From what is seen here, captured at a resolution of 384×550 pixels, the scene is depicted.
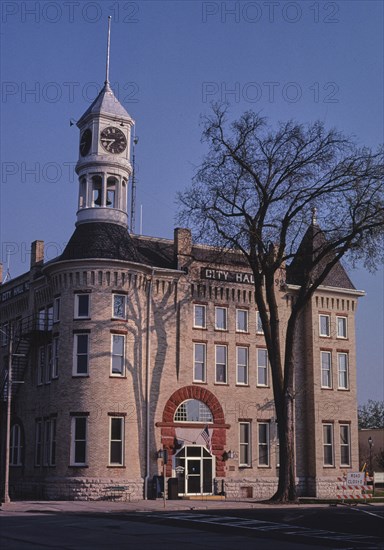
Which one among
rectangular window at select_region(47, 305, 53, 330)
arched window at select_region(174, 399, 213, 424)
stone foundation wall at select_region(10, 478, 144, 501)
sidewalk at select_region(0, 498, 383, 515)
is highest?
rectangular window at select_region(47, 305, 53, 330)

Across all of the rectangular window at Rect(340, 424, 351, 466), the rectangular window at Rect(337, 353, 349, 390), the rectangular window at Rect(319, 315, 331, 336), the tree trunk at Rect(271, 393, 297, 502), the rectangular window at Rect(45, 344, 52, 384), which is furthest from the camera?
the rectangular window at Rect(337, 353, 349, 390)

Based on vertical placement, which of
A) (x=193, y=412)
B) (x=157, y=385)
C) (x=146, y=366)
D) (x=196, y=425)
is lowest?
(x=196, y=425)

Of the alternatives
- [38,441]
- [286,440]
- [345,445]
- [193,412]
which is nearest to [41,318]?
[38,441]

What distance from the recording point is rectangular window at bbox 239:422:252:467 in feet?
156

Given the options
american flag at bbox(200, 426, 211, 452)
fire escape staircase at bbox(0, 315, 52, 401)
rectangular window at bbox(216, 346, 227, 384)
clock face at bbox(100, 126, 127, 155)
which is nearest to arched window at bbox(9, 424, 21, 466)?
fire escape staircase at bbox(0, 315, 52, 401)

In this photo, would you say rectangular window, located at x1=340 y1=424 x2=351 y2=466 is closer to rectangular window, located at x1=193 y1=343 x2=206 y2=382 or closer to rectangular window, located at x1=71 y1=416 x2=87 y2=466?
rectangular window, located at x1=193 y1=343 x2=206 y2=382

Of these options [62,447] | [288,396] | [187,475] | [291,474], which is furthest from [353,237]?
[62,447]

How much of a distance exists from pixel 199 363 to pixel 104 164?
40.3 ft

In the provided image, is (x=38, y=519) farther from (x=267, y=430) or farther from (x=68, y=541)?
(x=267, y=430)

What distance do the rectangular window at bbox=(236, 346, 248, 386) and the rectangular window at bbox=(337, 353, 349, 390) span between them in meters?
6.83

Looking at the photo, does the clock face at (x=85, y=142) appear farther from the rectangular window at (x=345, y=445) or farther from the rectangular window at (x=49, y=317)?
the rectangular window at (x=345, y=445)

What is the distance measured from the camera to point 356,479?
42.2 meters

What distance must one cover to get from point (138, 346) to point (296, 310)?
28.4 feet

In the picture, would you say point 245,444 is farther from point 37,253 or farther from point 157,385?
point 37,253
